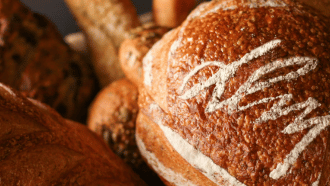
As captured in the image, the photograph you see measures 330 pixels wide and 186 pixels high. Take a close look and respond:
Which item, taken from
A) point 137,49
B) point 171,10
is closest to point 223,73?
point 137,49

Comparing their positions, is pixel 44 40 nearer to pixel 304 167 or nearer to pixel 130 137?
pixel 130 137

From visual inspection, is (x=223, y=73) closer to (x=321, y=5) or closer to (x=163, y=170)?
(x=163, y=170)

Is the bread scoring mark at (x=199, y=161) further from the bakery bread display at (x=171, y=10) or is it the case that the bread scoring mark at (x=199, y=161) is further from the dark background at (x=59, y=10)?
the dark background at (x=59, y=10)

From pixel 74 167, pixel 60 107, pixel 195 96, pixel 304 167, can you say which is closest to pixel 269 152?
pixel 304 167

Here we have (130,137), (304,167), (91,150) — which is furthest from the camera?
(130,137)

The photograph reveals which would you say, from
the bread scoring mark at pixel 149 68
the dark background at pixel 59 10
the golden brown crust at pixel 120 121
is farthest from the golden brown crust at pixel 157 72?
the dark background at pixel 59 10

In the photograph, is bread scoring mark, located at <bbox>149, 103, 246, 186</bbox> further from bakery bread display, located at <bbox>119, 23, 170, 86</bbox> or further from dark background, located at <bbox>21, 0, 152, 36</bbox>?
dark background, located at <bbox>21, 0, 152, 36</bbox>
